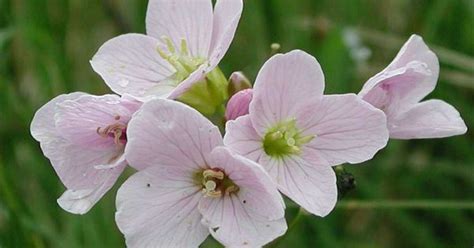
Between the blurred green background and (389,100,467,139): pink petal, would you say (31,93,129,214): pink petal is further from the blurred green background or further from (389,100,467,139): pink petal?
the blurred green background

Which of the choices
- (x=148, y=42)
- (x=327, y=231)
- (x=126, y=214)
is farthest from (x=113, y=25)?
(x=126, y=214)

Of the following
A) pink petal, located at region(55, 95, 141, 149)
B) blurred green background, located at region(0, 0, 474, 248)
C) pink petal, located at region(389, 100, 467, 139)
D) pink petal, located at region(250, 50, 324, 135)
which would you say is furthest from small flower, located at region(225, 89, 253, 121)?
blurred green background, located at region(0, 0, 474, 248)

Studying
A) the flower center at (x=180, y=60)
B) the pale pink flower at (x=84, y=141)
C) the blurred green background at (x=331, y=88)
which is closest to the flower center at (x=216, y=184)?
the pale pink flower at (x=84, y=141)

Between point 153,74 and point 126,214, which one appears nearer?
point 126,214

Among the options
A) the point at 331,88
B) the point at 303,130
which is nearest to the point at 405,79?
the point at 303,130

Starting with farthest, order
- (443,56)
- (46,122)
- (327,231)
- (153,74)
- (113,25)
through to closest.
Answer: (113,25) → (443,56) → (327,231) → (153,74) → (46,122)

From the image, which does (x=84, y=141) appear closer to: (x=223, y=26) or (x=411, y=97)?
(x=223, y=26)

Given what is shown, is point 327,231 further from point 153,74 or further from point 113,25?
point 113,25

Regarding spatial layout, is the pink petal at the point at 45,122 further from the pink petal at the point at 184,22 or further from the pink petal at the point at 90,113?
the pink petal at the point at 184,22
